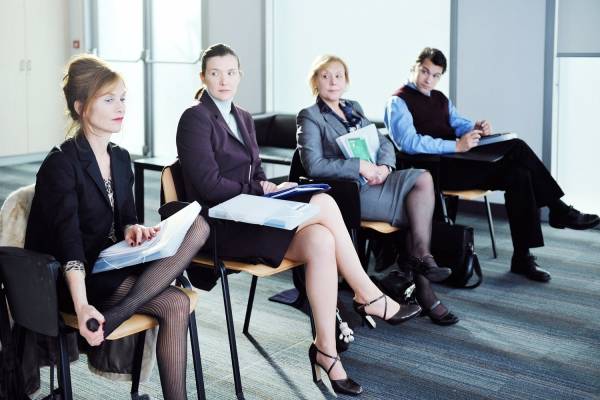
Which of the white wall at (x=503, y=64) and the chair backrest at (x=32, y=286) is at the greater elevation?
the white wall at (x=503, y=64)

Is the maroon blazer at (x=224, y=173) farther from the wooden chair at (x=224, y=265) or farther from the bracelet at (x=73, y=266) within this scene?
the bracelet at (x=73, y=266)

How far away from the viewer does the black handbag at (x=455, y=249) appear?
164 inches

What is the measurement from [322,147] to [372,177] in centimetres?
27

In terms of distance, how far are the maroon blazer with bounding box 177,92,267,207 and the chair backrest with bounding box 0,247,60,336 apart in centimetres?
99

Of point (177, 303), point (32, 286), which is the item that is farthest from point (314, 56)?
point (32, 286)

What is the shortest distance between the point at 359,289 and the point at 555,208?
5.94 feet

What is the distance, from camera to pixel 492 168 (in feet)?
15.3

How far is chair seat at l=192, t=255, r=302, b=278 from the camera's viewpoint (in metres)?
3.06

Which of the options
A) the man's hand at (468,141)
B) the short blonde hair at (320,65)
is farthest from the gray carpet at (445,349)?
the short blonde hair at (320,65)

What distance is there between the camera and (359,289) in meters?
3.27

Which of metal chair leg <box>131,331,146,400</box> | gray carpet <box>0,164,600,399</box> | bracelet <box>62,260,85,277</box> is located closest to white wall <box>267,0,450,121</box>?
gray carpet <box>0,164,600,399</box>

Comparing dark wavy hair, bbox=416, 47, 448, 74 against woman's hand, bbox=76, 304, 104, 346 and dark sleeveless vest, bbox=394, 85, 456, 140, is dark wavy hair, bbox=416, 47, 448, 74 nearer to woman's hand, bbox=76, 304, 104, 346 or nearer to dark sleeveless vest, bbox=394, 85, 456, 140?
dark sleeveless vest, bbox=394, 85, 456, 140

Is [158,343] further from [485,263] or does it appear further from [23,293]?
[485,263]

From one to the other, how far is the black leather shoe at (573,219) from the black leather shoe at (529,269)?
0.25 meters
